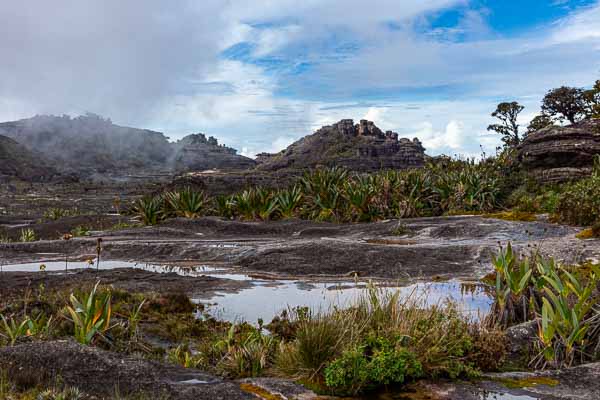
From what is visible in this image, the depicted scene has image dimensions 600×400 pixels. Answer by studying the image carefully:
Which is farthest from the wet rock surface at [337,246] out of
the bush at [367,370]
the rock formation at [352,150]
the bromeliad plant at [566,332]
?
the rock formation at [352,150]

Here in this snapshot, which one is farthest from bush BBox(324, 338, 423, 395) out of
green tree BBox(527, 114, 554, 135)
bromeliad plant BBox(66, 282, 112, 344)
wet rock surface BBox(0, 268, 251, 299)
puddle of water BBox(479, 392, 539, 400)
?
green tree BBox(527, 114, 554, 135)

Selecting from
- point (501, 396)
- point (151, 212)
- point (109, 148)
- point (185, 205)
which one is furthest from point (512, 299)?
point (109, 148)

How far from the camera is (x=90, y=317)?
7023 millimetres

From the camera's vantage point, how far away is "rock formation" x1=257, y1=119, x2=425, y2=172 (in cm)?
8288

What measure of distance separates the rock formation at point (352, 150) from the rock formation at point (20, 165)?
1299 inches

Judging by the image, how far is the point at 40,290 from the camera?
443 inches

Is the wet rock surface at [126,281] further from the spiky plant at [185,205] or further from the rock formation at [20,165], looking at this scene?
the rock formation at [20,165]

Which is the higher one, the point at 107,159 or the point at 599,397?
the point at 107,159

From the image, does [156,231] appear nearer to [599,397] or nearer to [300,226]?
[300,226]

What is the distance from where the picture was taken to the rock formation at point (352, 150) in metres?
82.9

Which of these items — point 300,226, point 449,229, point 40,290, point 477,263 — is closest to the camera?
point 40,290

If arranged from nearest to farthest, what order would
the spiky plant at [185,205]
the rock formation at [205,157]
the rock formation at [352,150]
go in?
1. the spiky plant at [185,205]
2. the rock formation at [352,150]
3. the rock formation at [205,157]

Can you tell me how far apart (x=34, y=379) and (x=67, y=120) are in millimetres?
150423

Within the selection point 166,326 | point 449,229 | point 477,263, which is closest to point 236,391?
point 166,326
